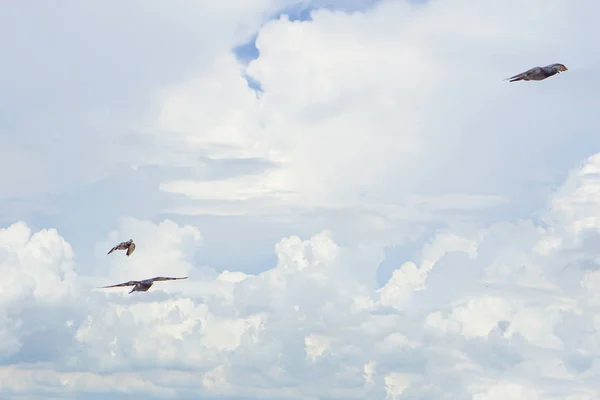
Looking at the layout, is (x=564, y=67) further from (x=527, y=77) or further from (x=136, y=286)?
(x=136, y=286)

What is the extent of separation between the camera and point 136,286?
138 m

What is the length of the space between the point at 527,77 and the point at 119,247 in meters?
84.7

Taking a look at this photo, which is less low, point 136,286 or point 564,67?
point 564,67

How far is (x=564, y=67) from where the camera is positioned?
97312mm

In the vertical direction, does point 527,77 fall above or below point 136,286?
above

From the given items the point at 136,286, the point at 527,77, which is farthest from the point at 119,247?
the point at 527,77

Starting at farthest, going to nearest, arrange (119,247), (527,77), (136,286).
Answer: (119,247)
(136,286)
(527,77)

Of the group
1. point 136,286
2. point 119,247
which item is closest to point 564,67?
point 136,286

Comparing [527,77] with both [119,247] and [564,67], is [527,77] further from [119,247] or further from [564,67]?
[119,247]

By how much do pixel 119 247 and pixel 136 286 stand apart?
15.9 m

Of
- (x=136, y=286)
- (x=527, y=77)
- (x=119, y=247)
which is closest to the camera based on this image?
(x=527, y=77)

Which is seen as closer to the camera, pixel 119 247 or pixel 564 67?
pixel 564 67

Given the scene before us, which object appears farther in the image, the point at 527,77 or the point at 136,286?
the point at 136,286

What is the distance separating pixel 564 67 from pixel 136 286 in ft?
251
